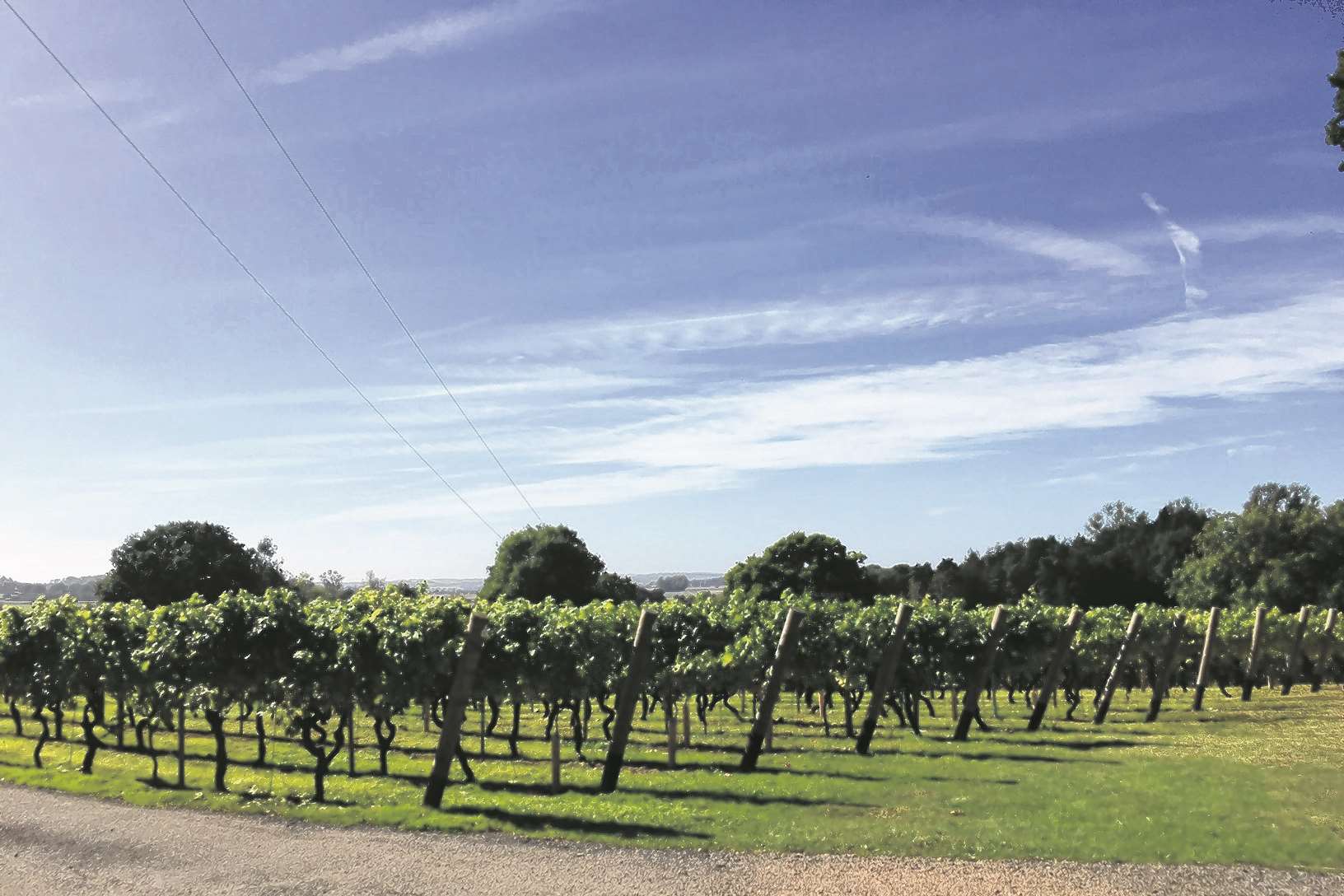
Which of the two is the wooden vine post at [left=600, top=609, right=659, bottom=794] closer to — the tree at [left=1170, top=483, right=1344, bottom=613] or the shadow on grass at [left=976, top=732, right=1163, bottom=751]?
the shadow on grass at [left=976, top=732, right=1163, bottom=751]

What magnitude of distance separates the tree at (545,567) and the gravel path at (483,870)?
74478 millimetres

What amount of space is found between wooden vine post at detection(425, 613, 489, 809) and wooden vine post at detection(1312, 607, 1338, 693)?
38210 millimetres

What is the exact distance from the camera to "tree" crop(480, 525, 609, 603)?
304 ft

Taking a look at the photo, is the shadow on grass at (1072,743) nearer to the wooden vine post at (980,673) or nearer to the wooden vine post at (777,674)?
the wooden vine post at (980,673)

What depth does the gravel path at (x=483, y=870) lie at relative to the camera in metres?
11.5

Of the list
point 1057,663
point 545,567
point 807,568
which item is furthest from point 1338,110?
point 545,567

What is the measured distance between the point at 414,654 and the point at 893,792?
32.8 ft

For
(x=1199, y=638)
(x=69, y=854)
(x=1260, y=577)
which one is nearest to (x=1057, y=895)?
(x=69, y=854)

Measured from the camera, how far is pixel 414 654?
21.1 metres

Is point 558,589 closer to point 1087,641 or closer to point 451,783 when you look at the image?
point 1087,641

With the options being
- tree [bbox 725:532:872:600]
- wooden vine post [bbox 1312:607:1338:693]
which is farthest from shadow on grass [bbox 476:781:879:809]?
tree [bbox 725:532:872:600]

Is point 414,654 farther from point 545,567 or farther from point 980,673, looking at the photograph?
point 545,567

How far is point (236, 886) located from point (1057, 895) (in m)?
9.70

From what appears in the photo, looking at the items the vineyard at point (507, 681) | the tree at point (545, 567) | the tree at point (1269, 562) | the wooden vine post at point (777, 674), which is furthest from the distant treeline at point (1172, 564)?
the wooden vine post at point (777, 674)
